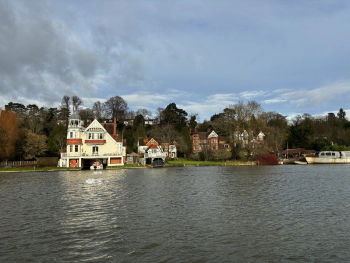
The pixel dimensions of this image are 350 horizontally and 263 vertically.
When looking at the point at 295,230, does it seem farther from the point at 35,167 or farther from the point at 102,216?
the point at 35,167

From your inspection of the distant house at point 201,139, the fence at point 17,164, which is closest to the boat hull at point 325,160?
the distant house at point 201,139

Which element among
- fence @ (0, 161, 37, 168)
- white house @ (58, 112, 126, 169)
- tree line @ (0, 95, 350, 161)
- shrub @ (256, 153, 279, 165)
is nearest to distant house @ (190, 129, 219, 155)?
tree line @ (0, 95, 350, 161)

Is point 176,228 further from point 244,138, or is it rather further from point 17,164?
point 244,138

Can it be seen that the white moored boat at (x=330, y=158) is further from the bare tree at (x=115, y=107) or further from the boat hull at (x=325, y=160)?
the bare tree at (x=115, y=107)

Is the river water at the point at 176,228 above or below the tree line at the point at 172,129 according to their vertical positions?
below

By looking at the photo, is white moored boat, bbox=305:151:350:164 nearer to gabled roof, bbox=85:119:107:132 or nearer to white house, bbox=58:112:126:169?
white house, bbox=58:112:126:169

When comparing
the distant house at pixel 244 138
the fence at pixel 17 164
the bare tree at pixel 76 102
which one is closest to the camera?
the fence at pixel 17 164

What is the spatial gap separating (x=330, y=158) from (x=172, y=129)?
45.2 metres

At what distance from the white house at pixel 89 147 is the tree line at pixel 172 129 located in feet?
21.2

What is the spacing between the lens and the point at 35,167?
61.8 m

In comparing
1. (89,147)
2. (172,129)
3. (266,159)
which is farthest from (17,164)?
(266,159)

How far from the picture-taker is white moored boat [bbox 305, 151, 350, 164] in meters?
84.7

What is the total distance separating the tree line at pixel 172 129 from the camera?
6550 cm

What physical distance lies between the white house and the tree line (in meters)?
6.46
